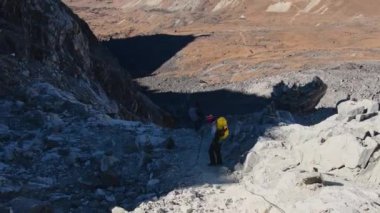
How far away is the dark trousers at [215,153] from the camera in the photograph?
13177 mm

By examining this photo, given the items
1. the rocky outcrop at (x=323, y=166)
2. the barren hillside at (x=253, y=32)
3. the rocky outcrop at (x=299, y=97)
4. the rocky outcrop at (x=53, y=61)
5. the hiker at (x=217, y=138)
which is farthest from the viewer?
Result: the barren hillside at (x=253, y=32)

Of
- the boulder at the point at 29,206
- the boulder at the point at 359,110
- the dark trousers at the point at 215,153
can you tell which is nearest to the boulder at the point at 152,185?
the dark trousers at the point at 215,153

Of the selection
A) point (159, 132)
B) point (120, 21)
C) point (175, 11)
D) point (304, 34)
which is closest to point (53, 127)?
point (159, 132)

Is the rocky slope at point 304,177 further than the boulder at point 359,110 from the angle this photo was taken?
No

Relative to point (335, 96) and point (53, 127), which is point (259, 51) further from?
point (53, 127)

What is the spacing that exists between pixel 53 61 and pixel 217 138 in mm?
10509

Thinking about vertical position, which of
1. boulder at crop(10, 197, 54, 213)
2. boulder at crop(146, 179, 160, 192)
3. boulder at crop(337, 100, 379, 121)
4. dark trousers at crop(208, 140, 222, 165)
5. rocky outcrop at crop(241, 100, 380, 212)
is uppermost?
boulder at crop(337, 100, 379, 121)

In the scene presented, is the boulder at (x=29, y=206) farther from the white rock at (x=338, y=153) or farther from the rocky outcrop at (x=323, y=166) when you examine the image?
the white rock at (x=338, y=153)

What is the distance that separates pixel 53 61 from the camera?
22.0 metres

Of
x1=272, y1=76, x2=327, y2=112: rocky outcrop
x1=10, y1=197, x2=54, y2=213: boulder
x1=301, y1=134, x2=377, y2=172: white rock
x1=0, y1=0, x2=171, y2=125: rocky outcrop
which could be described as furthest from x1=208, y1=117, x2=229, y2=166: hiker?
x1=272, y1=76, x2=327, y2=112: rocky outcrop

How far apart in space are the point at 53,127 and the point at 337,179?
7.49m

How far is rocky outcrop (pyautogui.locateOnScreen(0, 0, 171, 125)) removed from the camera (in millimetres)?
18781

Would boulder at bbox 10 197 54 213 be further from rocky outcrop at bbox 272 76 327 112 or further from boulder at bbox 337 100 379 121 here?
rocky outcrop at bbox 272 76 327 112

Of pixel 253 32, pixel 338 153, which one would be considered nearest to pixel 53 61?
pixel 338 153
